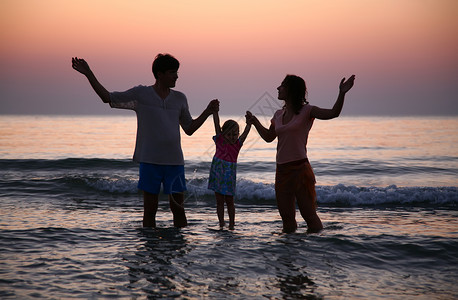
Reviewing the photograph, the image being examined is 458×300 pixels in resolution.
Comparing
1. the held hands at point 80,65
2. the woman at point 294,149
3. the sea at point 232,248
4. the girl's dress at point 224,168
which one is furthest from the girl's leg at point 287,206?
the held hands at point 80,65

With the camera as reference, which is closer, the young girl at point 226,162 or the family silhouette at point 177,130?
the family silhouette at point 177,130

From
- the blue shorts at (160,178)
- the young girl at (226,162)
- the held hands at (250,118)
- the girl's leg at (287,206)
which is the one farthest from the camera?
the young girl at (226,162)

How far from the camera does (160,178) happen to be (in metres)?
4.96

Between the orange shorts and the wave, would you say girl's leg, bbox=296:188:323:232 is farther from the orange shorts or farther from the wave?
the wave

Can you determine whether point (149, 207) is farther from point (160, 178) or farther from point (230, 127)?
point (230, 127)

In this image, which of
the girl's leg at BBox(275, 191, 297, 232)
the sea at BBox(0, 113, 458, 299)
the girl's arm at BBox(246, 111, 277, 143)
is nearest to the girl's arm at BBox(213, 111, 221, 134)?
the girl's arm at BBox(246, 111, 277, 143)

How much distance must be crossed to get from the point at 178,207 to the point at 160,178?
0.59 meters

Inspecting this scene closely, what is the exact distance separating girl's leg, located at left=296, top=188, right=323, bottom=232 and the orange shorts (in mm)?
29

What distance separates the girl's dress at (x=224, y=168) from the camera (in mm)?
6395

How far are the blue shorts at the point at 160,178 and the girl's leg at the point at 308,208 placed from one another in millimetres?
Result: 1505

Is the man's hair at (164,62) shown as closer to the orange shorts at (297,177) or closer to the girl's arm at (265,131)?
the girl's arm at (265,131)

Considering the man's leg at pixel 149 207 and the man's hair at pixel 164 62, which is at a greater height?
the man's hair at pixel 164 62

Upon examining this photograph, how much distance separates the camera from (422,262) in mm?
4973

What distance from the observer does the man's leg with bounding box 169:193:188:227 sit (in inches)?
202
